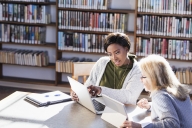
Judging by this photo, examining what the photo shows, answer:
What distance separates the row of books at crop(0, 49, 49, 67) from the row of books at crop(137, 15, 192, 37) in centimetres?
136

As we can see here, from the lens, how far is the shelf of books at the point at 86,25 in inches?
196

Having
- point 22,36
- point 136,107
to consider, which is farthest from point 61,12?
point 136,107

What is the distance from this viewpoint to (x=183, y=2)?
473 cm

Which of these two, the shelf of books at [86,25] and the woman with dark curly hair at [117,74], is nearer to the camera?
the woman with dark curly hair at [117,74]

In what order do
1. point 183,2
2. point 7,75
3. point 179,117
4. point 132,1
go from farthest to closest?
point 7,75 → point 132,1 → point 183,2 → point 179,117

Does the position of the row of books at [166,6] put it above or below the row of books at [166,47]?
above

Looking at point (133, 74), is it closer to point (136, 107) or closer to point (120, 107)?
point (136, 107)

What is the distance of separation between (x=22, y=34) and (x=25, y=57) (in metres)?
0.32

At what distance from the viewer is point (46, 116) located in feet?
8.00

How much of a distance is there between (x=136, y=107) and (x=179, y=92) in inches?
22.0

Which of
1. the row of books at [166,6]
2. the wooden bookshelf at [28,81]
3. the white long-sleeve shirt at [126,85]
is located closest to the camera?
the white long-sleeve shirt at [126,85]

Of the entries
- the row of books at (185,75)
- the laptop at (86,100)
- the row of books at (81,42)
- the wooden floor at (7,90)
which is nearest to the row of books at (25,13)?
the row of books at (81,42)

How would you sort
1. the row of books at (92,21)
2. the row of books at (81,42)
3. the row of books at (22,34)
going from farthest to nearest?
the row of books at (22,34) < the row of books at (81,42) < the row of books at (92,21)

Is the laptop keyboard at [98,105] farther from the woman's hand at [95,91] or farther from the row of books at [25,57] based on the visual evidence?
the row of books at [25,57]
